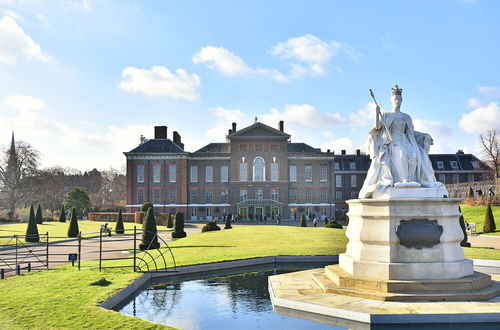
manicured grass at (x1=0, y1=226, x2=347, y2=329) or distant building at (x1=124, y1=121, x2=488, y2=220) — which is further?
distant building at (x1=124, y1=121, x2=488, y2=220)

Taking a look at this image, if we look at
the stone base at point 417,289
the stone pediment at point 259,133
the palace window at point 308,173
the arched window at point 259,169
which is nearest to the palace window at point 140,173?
the stone pediment at point 259,133

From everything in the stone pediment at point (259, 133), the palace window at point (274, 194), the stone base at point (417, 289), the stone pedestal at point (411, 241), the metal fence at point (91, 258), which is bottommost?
the metal fence at point (91, 258)

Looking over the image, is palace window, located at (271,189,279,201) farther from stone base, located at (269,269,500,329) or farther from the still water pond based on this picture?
stone base, located at (269,269,500,329)

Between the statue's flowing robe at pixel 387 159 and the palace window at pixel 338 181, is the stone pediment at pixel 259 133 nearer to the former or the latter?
the palace window at pixel 338 181

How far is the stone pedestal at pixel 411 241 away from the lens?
8.81m

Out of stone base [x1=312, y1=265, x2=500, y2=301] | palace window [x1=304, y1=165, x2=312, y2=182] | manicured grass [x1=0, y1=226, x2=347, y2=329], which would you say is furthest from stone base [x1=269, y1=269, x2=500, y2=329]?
palace window [x1=304, y1=165, x2=312, y2=182]

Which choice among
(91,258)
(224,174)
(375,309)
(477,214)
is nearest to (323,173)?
(224,174)

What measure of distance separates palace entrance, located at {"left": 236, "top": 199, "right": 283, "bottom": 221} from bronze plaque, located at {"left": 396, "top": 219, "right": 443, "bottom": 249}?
159 ft

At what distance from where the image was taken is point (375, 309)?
768cm

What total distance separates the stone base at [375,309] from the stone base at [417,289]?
12cm

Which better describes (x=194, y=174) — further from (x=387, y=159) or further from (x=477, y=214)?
(x=387, y=159)

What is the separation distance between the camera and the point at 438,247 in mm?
8969

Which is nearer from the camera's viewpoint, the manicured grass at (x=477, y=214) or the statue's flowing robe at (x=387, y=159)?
the statue's flowing robe at (x=387, y=159)

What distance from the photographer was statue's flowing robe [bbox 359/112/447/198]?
9648 mm
